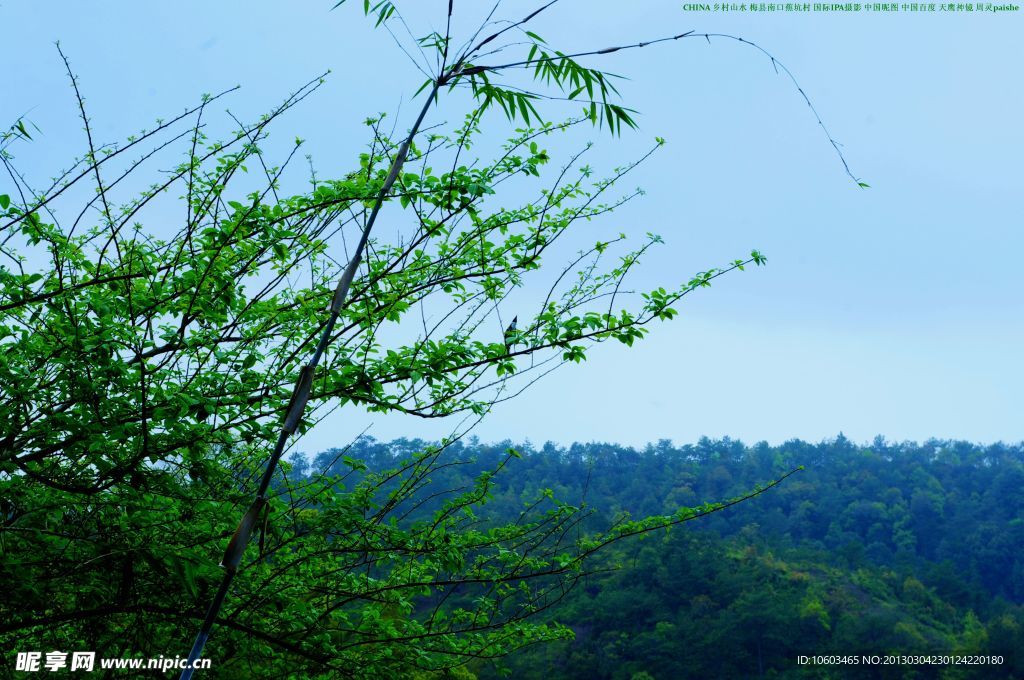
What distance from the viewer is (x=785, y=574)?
41.4 meters

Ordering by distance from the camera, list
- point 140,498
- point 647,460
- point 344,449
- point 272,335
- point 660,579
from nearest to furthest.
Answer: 1. point 140,498
2. point 344,449
3. point 272,335
4. point 660,579
5. point 647,460

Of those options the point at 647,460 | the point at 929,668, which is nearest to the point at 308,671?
the point at 929,668

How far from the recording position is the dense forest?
3628 centimetres

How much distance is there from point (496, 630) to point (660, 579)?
36776mm

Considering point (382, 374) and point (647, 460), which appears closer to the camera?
point (382, 374)

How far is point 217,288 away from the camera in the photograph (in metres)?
4.16

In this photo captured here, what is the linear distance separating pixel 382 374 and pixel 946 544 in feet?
194

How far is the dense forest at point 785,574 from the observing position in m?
36.3

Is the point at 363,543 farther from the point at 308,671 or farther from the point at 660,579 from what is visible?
the point at 660,579

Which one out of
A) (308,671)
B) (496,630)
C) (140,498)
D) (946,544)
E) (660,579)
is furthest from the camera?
(946,544)

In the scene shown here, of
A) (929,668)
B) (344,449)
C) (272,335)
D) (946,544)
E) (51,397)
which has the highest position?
(272,335)

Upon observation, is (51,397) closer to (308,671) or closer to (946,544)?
(308,671)

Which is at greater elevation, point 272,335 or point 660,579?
point 272,335

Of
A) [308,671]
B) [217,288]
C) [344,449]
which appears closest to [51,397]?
[217,288]
